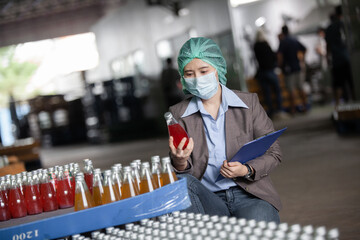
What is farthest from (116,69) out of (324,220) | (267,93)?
(324,220)

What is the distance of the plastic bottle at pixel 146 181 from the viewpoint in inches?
78.2

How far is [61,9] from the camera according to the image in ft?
49.1

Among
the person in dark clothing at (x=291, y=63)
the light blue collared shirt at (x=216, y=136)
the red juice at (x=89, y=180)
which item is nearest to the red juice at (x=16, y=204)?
the red juice at (x=89, y=180)

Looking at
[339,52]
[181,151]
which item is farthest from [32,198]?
[339,52]

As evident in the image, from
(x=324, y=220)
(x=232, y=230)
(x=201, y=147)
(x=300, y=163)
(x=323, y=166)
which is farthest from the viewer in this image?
(x=300, y=163)

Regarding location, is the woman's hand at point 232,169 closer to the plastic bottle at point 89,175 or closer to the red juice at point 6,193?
the plastic bottle at point 89,175

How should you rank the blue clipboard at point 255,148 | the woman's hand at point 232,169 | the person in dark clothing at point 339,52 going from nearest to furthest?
the blue clipboard at point 255,148 → the woman's hand at point 232,169 → the person in dark clothing at point 339,52

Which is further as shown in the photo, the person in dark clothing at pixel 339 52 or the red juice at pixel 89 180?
the person in dark clothing at pixel 339 52

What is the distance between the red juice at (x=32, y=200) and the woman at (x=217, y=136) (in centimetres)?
65

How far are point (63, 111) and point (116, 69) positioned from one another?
6.93 ft

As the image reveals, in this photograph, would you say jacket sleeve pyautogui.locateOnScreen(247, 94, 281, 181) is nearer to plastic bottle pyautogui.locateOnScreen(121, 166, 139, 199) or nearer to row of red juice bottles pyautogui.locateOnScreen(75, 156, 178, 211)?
row of red juice bottles pyautogui.locateOnScreen(75, 156, 178, 211)

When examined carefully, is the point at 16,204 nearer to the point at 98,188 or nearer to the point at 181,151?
the point at 98,188

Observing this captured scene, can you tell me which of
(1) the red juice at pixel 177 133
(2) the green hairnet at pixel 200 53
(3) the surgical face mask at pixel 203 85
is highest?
(2) the green hairnet at pixel 200 53

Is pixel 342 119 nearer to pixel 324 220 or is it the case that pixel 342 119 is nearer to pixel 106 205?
pixel 324 220
